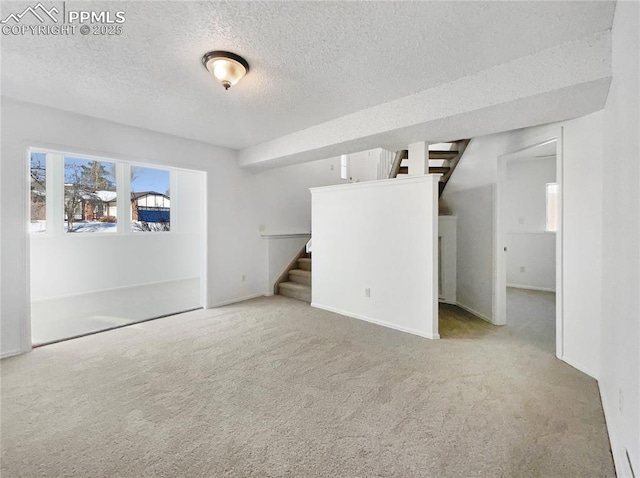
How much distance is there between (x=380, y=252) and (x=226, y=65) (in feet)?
8.66

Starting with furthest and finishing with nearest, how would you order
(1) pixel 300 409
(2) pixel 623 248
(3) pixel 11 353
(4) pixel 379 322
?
(4) pixel 379 322 → (3) pixel 11 353 → (1) pixel 300 409 → (2) pixel 623 248

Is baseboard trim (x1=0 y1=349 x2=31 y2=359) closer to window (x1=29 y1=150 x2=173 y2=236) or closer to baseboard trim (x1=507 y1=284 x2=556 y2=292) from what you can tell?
window (x1=29 y1=150 x2=173 y2=236)

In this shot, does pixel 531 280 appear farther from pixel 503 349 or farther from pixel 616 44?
pixel 616 44

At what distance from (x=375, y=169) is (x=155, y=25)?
6.05 meters

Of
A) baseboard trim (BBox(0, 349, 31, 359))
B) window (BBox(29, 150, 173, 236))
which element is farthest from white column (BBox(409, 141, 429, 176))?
baseboard trim (BBox(0, 349, 31, 359))

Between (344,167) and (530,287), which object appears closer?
(530,287)

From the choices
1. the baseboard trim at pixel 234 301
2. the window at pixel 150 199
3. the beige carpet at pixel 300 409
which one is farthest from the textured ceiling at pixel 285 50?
the window at pixel 150 199

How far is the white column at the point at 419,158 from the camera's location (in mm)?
3330

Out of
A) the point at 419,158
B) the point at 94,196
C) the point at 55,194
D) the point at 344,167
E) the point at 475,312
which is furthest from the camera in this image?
the point at 344,167

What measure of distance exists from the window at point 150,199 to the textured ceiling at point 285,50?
330 cm

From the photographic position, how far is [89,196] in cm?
550

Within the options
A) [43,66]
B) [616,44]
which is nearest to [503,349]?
[616,44]

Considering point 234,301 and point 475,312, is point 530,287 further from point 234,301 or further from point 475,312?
point 234,301

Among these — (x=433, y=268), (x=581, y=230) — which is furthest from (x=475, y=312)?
(x=581, y=230)
